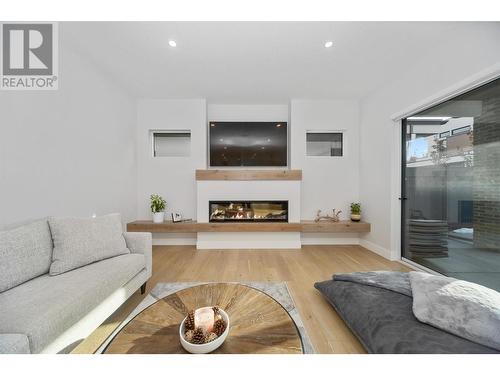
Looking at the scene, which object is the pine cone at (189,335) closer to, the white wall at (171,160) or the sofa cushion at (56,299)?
the sofa cushion at (56,299)

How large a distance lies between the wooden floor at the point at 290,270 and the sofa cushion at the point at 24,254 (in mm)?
603

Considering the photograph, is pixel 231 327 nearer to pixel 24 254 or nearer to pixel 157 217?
pixel 24 254

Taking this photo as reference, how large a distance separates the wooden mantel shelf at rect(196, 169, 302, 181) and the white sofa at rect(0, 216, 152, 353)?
1.84m

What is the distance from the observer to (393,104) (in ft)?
9.11

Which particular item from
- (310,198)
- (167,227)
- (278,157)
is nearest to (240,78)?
(278,157)

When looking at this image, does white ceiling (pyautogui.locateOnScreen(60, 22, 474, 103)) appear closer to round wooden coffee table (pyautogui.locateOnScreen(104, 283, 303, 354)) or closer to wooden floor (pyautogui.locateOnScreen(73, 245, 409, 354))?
round wooden coffee table (pyautogui.locateOnScreen(104, 283, 303, 354))

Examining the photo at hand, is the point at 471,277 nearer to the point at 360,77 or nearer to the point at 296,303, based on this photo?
the point at 296,303

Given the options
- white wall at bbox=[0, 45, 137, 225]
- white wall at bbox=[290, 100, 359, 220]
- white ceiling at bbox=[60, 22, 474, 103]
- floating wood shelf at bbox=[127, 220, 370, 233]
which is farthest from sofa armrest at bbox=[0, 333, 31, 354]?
white wall at bbox=[290, 100, 359, 220]

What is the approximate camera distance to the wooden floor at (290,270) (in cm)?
136

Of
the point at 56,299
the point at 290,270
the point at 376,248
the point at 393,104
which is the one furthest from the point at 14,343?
the point at 393,104

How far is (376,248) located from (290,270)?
65.1 inches

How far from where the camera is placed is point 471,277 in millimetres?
1920

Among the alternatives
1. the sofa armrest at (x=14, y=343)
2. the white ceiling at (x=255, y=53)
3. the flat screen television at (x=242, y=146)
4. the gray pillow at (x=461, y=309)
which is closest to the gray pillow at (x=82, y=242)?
the sofa armrest at (x=14, y=343)
